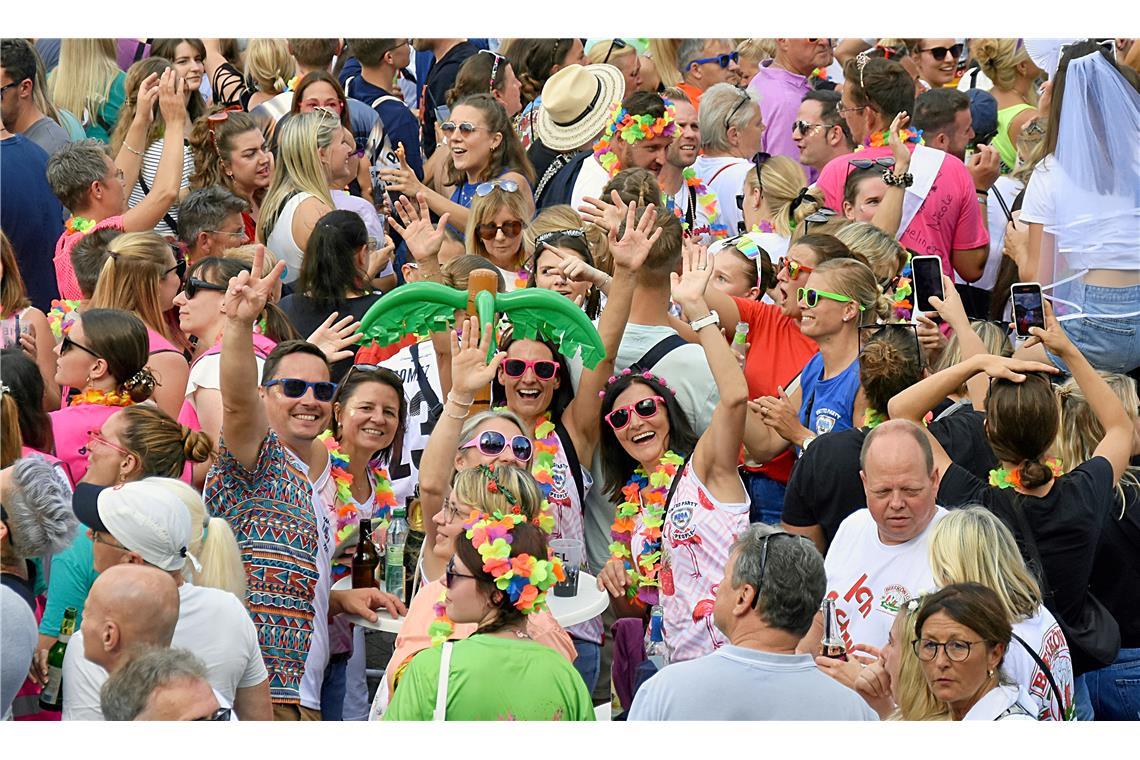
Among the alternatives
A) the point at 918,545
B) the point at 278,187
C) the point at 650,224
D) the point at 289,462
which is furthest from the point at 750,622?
the point at 278,187

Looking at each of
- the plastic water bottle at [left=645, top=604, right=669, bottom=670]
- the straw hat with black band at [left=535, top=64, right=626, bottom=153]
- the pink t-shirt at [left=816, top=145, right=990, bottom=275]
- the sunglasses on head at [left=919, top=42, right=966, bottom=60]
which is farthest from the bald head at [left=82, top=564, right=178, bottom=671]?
the sunglasses on head at [left=919, top=42, right=966, bottom=60]

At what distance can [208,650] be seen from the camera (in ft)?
13.8

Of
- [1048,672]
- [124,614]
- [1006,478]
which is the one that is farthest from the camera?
[1006,478]

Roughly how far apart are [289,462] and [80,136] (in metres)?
3.87

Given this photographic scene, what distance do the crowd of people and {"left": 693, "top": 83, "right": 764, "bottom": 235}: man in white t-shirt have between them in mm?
196

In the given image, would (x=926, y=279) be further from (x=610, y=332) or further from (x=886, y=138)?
(x=886, y=138)

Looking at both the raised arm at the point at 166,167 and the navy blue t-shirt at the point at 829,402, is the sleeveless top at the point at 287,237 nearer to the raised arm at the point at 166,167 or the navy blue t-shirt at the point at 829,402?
the raised arm at the point at 166,167

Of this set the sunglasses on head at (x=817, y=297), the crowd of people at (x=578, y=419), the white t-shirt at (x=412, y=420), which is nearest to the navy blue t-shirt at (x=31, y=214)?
the crowd of people at (x=578, y=419)

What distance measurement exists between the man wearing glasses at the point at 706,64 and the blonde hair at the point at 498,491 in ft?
17.8

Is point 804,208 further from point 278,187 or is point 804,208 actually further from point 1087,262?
point 278,187

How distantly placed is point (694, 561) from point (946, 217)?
2.90 m

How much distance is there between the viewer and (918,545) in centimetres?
457

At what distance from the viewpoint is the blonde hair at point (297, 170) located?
7125 mm

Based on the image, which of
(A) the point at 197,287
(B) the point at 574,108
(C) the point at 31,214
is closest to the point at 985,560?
(A) the point at 197,287
